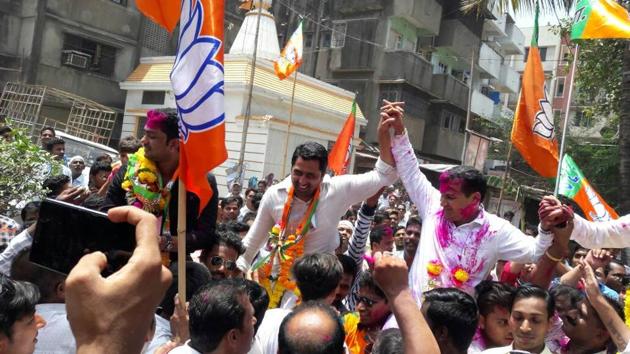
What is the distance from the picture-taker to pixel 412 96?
88.3 feet

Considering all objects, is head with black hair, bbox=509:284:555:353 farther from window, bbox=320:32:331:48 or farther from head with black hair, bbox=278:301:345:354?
window, bbox=320:32:331:48

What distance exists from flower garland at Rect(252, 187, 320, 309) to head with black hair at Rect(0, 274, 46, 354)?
1.94m

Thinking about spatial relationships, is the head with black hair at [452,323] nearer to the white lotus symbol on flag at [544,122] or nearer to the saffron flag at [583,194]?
the white lotus symbol on flag at [544,122]

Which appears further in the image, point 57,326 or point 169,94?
point 169,94

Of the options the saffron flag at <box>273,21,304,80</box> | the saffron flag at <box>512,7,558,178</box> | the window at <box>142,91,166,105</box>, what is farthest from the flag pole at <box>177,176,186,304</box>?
the window at <box>142,91,166,105</box>

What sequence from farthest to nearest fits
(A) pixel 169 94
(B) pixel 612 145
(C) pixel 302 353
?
(B) pixel 612 145
(A) pixel 169 94
(C) pixel 302 353

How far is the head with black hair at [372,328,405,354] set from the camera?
2.22 meters

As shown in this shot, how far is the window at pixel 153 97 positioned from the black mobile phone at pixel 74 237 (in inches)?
660

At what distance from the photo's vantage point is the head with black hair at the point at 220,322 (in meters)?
2.15

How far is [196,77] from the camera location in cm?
299

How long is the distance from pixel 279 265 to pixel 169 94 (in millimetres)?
15187

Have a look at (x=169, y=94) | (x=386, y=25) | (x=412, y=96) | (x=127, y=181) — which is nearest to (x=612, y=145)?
(x=412, y=96)

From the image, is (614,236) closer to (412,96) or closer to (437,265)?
(437,265)

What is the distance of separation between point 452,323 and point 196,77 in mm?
1700
